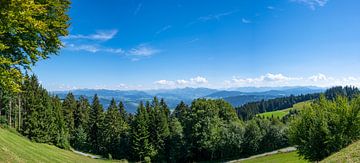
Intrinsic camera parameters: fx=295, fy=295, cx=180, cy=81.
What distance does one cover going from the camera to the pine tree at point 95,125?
3307 inches

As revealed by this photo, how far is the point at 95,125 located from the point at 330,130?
65070 millimetres

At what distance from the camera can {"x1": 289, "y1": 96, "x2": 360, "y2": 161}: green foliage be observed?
3603cm

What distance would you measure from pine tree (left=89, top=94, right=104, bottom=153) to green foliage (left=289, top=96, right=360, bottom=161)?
5933 centimetres

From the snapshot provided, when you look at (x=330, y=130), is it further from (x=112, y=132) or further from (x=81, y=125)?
(x=81, y=125)

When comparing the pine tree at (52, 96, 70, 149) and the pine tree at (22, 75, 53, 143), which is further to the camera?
the pine tree at (52, 96, 70, 149)

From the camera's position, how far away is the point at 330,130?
121 feet

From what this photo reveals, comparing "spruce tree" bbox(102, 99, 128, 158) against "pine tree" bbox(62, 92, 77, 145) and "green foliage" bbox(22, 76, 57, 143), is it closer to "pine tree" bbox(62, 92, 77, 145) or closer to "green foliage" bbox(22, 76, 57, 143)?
"pine tree" bbox(62, 92, 77, 145)

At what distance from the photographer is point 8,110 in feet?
234

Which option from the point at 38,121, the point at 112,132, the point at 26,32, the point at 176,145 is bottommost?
the point at 176,145

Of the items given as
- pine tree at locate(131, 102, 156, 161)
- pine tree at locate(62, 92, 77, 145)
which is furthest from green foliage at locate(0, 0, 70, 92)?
pine tree at locate(62, 92, 77, 145)

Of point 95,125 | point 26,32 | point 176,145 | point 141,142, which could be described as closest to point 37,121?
point 95,125

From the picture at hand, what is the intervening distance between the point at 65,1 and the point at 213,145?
57691 millimetres

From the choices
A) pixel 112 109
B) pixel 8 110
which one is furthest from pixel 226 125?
pixel 8 110

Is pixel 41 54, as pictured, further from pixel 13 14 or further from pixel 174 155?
pixel 174 155
